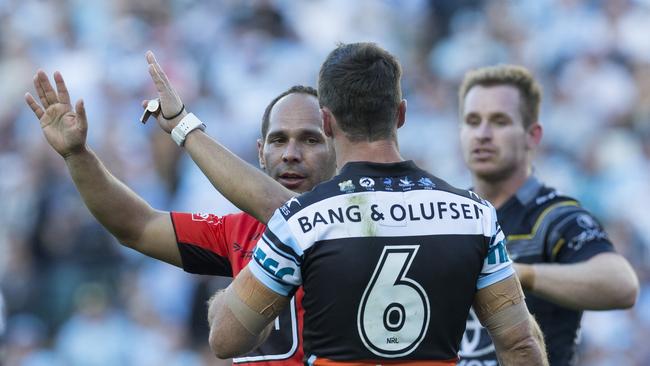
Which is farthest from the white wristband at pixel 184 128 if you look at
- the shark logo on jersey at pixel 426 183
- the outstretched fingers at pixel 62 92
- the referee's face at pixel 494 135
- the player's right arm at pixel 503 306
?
the referee's face at pixel 494 135

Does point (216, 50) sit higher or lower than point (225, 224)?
higher

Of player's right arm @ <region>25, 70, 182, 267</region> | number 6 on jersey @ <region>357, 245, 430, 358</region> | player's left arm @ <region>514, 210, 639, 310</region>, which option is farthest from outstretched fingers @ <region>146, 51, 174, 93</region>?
player's left arm @ <region>514, 210, 639, 310</region>

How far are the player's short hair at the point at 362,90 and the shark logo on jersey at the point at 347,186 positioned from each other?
17 centimetres

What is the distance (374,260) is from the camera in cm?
407

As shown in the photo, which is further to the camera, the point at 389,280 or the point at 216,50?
the point at 216,50

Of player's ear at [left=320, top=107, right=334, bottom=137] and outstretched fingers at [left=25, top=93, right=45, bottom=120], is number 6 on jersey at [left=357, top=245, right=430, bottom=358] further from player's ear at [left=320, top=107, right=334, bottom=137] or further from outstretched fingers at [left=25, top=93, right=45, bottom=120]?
outstretched fingers at [left=25, top=93, right=45, bottom=120]

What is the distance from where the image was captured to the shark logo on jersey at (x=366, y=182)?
4176mm

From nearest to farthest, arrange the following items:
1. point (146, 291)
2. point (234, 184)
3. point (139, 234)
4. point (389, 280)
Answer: point (389, 280) → point (234, 184) → point (139, 234) → point (146, 291)

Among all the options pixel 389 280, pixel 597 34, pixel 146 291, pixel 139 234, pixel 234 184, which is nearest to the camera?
pixel 389 280

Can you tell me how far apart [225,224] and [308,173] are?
1.42ft

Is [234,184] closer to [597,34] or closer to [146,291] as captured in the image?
[146,291]

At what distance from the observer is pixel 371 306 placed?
4082 millimetres

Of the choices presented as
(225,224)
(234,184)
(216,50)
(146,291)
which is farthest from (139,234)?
(216,50)

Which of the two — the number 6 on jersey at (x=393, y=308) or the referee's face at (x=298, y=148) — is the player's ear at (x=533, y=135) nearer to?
the referee's face at (x=298, y=148)
